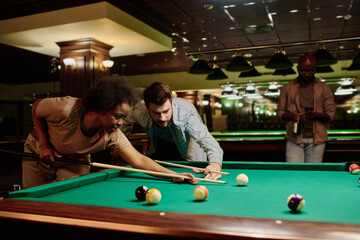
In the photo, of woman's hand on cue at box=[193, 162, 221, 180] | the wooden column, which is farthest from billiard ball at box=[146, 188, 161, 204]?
the wooden column

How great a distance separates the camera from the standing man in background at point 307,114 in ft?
12.2

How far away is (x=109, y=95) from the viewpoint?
208 cm

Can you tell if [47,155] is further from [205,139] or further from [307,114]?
[307,114]

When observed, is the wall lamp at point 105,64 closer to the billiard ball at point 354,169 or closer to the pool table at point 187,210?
the pool table at point 187,210

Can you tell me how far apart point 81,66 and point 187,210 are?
6034mm

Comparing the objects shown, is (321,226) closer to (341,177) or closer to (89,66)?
(341,177)

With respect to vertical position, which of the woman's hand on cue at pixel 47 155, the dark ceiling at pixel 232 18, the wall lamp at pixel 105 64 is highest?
the dark ceiling at pixel 232 18

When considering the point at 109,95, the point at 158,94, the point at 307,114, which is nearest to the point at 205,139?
the point at 158,94

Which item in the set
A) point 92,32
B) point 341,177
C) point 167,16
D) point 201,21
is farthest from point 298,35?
point 341,177

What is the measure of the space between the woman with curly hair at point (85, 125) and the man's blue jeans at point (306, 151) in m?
2.02

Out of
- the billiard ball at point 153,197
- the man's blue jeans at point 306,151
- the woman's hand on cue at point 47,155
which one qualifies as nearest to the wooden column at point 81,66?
the man's blue jeans at point 306,151

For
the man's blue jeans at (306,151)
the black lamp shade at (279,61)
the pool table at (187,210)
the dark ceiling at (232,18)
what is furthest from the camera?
the dark ceiling at (232,18)

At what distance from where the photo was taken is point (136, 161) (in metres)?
2.34

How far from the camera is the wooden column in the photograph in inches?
266
